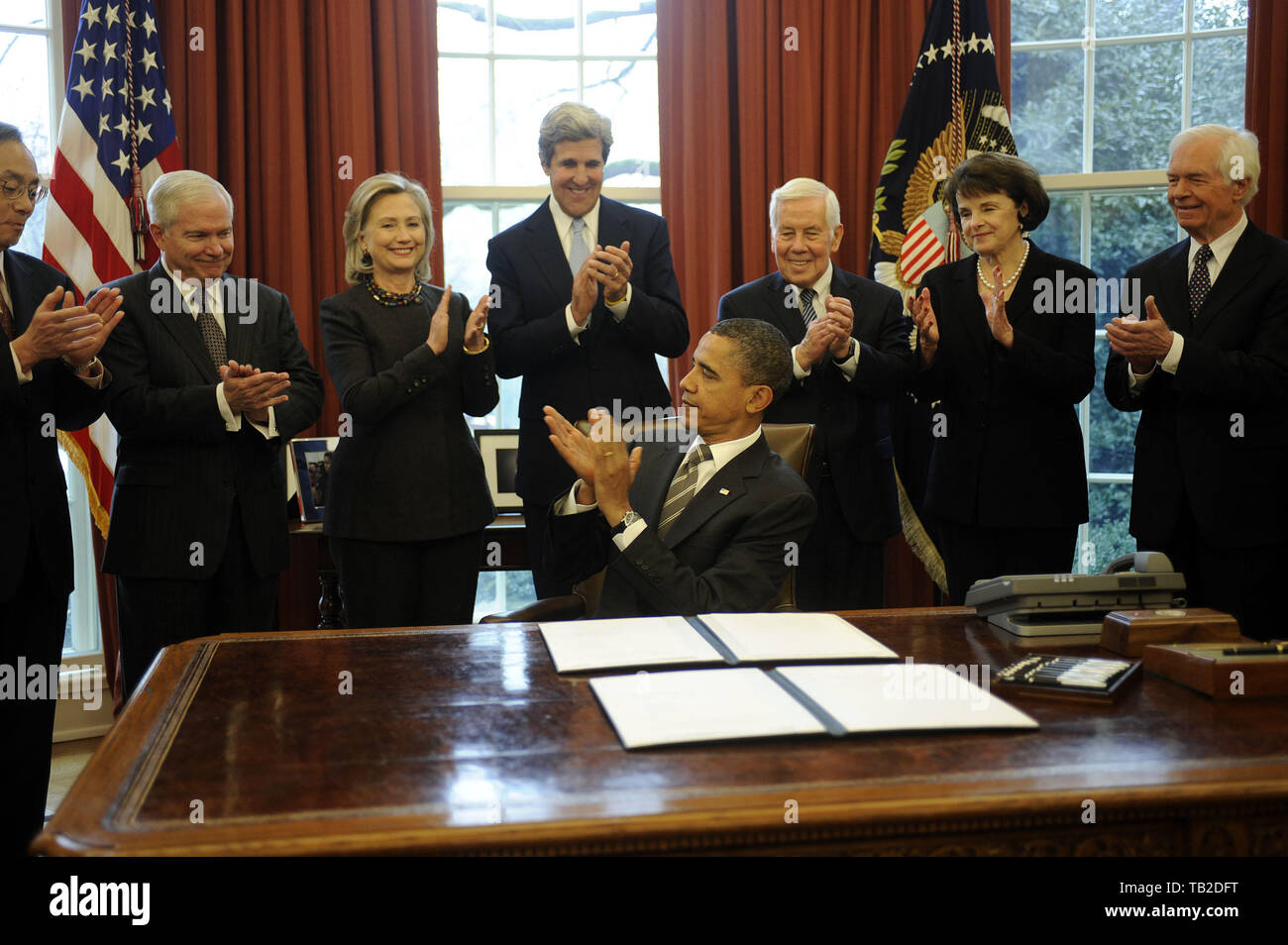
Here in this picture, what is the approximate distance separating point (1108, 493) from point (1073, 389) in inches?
79.9

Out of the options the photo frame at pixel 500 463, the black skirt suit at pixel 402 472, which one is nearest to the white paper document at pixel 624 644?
the black skirt suit at pixel 402 472

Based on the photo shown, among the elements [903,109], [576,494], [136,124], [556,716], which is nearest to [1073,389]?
[576,494]

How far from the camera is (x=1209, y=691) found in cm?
157

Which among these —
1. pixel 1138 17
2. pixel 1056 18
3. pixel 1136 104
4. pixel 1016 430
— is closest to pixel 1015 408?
pixel 1016 430

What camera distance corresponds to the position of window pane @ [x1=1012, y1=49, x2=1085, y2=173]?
4801 mm

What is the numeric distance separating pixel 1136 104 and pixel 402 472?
3.59 m

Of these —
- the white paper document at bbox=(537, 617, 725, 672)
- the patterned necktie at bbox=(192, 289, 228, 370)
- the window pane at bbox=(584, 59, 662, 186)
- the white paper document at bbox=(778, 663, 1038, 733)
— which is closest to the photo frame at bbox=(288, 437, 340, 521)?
the patterned necktie at bbox=(192, 289, 228, 370)

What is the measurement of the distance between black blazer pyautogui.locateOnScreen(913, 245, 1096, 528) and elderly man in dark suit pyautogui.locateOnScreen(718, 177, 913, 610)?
0.18 m

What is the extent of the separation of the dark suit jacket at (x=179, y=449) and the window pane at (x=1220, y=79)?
3872 mm

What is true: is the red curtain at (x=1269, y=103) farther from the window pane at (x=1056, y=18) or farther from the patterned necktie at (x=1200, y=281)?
the patterned necktie at (x=1200, y=281)

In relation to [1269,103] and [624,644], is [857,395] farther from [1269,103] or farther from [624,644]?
[1269,103]

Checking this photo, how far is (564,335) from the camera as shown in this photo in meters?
3.15

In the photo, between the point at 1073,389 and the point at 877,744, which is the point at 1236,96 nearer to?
the point at 1073,389

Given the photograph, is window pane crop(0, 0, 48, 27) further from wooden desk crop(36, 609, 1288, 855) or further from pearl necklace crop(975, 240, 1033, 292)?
wooden desk crop(36, 609, 1288, 855)
